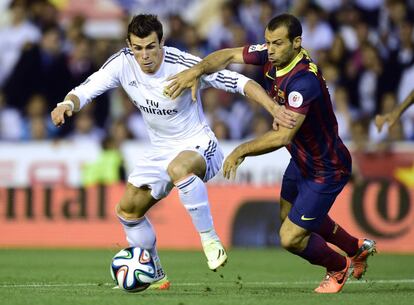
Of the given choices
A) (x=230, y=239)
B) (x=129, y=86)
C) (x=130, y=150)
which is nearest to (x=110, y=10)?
(x=130, y=150)

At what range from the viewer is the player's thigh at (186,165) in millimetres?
8820

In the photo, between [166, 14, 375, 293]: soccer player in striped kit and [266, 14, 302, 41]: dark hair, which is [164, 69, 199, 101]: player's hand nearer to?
[166, 14, 375, 293]: soccer player in striped kit

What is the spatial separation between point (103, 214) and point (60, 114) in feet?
23.6

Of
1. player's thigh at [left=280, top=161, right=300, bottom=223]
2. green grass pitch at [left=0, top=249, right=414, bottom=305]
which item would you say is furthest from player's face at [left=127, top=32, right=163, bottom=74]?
green grass pitch at [left=0, top=249, right=414, bottom=305]

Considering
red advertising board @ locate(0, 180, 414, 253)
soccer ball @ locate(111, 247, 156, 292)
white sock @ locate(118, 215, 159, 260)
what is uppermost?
white sock @ locate(118, 215, 159, 260)

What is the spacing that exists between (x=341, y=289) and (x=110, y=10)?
430 inches

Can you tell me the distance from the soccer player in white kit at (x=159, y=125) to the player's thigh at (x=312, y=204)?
721 mm

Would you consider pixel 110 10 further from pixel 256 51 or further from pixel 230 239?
pixel 256 51

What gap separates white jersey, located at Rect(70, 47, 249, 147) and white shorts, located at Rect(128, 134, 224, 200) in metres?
0.07

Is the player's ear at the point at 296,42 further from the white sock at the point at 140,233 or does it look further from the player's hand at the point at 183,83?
the white sock at the point at 140,233

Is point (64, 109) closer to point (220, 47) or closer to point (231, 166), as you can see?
point (231, 166)

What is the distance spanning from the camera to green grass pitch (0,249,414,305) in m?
8.05

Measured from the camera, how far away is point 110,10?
62.3ft

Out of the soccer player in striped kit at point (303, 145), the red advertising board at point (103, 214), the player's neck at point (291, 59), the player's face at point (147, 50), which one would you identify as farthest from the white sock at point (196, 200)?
the red advertising board at point (103, 214)
